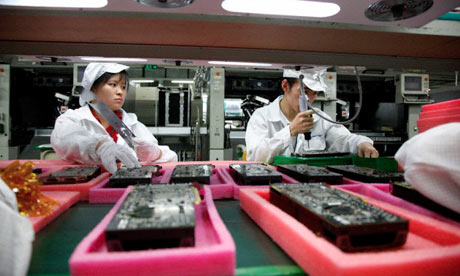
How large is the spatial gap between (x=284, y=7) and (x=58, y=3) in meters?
0.63

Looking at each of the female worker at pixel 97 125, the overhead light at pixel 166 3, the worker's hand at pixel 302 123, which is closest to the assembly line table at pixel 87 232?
the overhead light at pixel 166 3

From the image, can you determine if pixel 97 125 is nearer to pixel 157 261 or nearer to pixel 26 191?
pixel 26 191

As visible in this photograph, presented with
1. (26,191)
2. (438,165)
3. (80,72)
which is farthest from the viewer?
(80,72)

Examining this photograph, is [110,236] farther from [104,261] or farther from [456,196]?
[456,196]

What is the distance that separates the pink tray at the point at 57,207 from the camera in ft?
2.08

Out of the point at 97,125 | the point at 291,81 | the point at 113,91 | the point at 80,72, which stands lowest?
the point at 97,125

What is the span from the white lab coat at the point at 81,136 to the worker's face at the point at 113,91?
0.68 ft

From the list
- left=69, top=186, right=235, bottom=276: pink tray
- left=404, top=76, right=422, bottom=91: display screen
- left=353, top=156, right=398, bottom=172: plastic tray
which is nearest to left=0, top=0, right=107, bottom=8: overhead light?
left=69, top=186, right=235, bottom=276: pink tray

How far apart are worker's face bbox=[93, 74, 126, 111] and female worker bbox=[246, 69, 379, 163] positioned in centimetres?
117

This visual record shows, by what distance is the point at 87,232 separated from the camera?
65cm

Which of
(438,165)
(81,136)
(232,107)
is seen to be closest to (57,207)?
(438,165)

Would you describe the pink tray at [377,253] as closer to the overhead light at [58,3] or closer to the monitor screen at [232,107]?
the overhead light at [58,3]

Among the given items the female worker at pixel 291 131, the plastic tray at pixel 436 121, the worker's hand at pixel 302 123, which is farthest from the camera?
the female worker at pixel 291 131

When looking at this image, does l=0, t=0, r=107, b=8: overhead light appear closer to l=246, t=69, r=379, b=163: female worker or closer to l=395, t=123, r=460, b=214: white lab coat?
l=395, t=123, r=460, b=214: white lab coat
